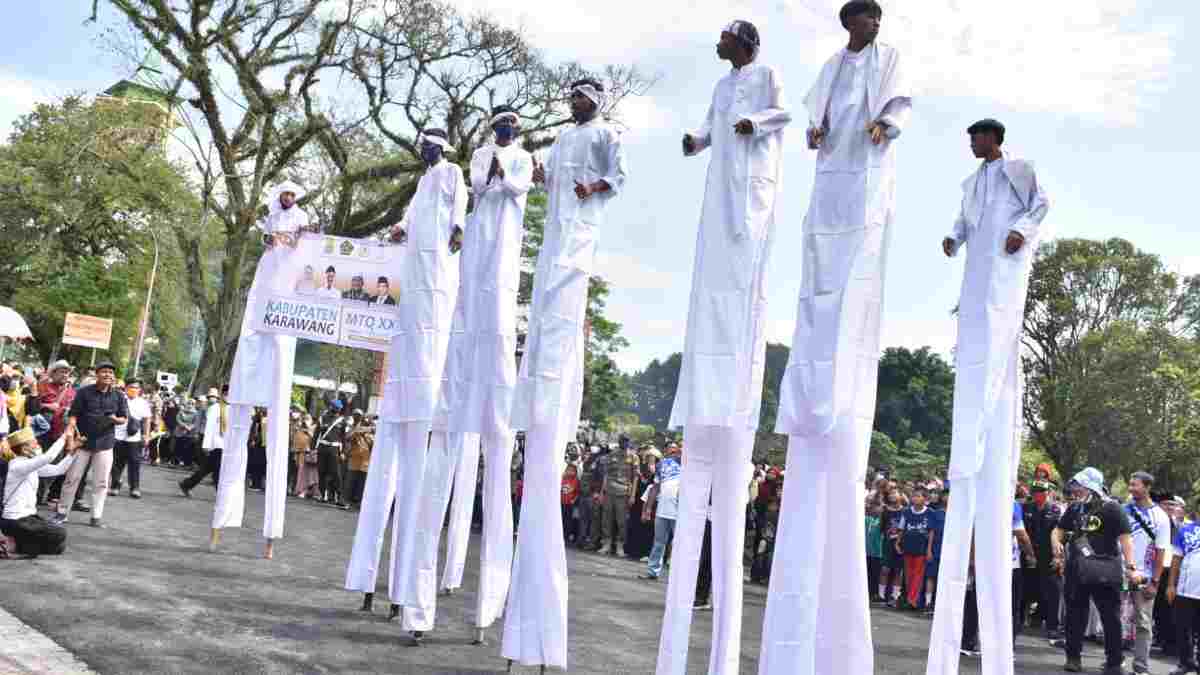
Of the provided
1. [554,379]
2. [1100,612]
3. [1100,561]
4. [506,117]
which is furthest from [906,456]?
[554,379]

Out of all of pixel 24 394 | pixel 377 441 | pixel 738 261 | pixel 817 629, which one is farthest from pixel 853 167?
pixel 24 394

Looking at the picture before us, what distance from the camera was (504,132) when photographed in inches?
321

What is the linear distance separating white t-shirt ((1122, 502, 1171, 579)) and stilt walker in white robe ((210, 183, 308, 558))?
8880 mm

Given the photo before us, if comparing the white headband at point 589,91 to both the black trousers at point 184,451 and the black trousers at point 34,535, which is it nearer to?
the black trousers at point 34,535

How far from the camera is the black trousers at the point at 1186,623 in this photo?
11.9 m

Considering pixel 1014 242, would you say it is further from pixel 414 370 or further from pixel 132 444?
pixel 132 444

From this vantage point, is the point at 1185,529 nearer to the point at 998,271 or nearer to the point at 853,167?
the point at 998,271

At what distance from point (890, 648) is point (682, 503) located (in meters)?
6.62

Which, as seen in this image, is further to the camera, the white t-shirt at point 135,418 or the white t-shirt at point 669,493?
the white t-shirt at point 135,418

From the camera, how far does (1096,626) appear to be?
15.4m

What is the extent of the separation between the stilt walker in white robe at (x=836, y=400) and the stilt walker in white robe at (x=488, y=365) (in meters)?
2.94

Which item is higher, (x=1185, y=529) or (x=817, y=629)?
(x=1185, y=529)

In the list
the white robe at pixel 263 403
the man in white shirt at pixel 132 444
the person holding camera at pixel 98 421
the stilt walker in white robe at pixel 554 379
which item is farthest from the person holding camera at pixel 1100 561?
the man in white shirt at pixel 132 444

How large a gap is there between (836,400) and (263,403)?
23.2ft
